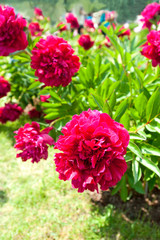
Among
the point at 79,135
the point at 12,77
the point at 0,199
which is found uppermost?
the point at 79,135

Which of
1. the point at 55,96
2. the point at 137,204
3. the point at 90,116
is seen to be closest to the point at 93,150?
the point at 90,116

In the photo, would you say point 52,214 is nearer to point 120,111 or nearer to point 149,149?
point 149,149

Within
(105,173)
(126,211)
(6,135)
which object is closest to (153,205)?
(126,211)

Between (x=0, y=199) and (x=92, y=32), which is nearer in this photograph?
(x=0, y=199)

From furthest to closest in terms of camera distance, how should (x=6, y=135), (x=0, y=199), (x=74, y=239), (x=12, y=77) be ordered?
(x=6, y=135), (x=12, y=77), (x=0, y=199), (x=74, y=239)

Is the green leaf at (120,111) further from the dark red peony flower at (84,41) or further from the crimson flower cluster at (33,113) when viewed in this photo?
the crimson flower cluster at (33,113)

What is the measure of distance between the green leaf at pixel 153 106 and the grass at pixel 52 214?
106 cm

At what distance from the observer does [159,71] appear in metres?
1.38

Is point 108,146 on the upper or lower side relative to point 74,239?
upper

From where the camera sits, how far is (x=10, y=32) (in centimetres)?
109

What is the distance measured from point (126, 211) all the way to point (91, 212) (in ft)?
0.99

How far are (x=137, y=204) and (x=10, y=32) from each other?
5.54 feet

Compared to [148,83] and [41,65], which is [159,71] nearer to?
[148,83]

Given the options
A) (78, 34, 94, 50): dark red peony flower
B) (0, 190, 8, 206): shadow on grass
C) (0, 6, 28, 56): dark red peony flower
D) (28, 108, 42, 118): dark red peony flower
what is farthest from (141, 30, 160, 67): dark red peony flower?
(28, 108, 42, 118): dark red peony flower
